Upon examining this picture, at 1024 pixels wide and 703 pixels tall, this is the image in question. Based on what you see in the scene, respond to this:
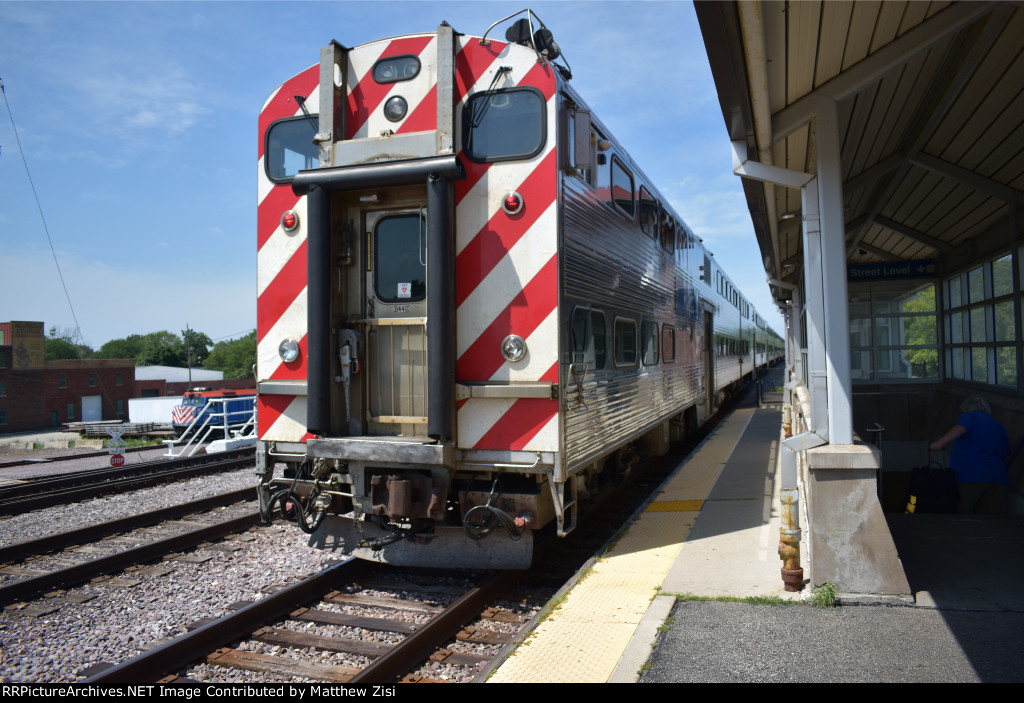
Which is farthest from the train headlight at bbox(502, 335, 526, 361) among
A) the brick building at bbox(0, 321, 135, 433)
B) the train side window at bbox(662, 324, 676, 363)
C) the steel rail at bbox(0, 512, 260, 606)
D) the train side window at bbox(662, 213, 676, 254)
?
the brick building at bbox(0, 321, 135, 433)

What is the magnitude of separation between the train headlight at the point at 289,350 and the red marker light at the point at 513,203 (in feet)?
6.68

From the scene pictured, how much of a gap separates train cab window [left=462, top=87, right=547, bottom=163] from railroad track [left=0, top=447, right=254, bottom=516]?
25.8ft

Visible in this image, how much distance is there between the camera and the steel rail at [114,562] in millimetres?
5254

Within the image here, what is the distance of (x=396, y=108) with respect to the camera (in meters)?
5.31

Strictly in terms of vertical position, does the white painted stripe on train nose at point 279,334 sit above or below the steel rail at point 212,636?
above

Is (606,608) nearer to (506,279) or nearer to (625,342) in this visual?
(506,279)

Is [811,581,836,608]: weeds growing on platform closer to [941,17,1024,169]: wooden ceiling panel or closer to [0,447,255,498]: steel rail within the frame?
[941,17,1024,169]: wooden ceiling panel

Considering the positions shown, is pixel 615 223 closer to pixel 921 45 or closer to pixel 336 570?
pixel 921 45

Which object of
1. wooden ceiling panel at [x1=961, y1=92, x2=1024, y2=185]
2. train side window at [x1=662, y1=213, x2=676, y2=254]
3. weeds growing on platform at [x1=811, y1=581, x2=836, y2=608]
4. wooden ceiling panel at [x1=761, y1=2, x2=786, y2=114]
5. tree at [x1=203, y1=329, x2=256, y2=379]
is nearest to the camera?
wooden ceiling panel at [x1=761, y1=2, x2=786, y2=114]

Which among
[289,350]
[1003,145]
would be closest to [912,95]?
[1003,145]

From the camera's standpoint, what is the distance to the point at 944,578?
14.9ft

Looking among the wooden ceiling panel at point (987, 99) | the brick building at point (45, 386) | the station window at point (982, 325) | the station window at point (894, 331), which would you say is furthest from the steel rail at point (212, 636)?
the brick building at point (45, 386)

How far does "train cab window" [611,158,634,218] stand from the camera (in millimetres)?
6914

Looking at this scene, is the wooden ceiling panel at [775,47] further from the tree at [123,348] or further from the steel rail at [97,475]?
the tree at [123,348]
